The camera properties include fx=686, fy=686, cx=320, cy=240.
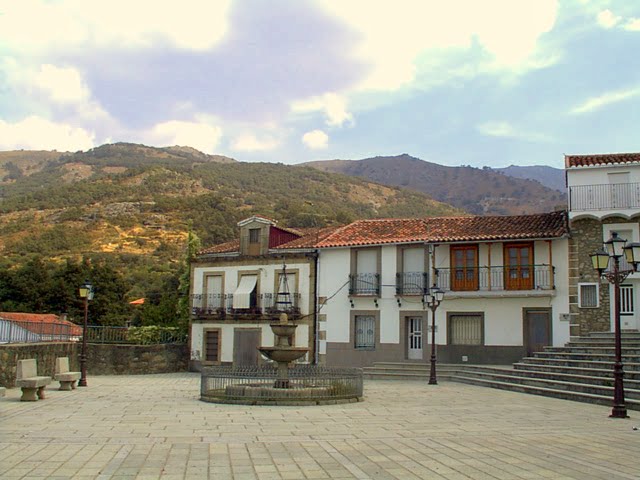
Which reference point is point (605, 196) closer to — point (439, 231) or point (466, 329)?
point (439, 231)

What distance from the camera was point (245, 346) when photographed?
107 ft

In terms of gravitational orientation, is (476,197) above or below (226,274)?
above

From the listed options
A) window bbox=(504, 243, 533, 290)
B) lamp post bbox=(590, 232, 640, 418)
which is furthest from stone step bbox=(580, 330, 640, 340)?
lamp post bbox=(590, 232, 640, 418)

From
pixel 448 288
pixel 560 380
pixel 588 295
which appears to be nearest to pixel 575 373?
pixel 560 380

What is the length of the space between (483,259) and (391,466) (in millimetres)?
20251

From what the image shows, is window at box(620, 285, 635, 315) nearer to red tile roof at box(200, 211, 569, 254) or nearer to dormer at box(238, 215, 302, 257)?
red tile roof at box(200, 211, 569, 254)

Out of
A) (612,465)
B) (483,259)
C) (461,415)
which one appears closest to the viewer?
(612,465)

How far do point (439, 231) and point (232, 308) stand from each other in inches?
412

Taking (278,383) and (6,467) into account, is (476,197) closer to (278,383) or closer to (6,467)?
(278,383)

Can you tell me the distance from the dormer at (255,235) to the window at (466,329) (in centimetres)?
962

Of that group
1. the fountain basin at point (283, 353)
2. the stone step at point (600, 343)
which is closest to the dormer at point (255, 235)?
the stone step at point (600, 343)

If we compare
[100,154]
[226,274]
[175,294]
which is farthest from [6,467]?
[100,154]

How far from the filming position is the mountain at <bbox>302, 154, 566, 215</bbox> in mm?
122125

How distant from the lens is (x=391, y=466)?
877cm
